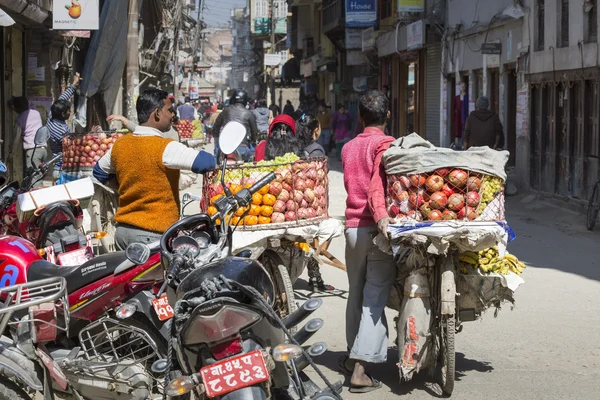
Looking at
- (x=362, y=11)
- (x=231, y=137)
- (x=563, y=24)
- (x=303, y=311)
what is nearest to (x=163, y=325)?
(x=231, y=137)

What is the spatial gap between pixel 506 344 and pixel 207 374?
3.77m

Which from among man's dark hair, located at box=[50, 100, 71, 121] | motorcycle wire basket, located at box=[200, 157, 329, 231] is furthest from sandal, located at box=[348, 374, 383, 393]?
man's dark hair, located at box=[50, 100, 71, 121]

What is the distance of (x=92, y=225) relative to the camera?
34.2 ft

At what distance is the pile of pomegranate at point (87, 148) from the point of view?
36.0 ft

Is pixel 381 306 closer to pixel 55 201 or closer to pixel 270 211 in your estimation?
pixel 270 211

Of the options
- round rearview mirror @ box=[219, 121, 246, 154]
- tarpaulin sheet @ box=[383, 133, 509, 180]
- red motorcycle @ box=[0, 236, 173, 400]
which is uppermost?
round rearview mirror @ box=[219, 121, 246, 154]

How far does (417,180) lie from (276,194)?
62.6 inches

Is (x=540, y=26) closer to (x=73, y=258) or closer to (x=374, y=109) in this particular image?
(x=374, y=109)

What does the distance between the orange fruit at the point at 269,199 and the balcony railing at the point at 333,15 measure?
36.0 meters

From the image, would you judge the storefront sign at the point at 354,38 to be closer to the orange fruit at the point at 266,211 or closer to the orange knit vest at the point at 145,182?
the orange fruit at the point at 266,211

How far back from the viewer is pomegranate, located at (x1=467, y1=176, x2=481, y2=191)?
597 centimetres

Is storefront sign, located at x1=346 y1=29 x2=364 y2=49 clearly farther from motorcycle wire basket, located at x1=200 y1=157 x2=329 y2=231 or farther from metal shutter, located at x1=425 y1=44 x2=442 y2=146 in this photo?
motorcycle wire basket, located at x1=200 y1=157 x2=329 y2=231

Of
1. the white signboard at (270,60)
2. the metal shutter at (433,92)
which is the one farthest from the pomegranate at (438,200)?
the white signboard at (270,60)

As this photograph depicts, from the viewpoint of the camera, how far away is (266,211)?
730cm
